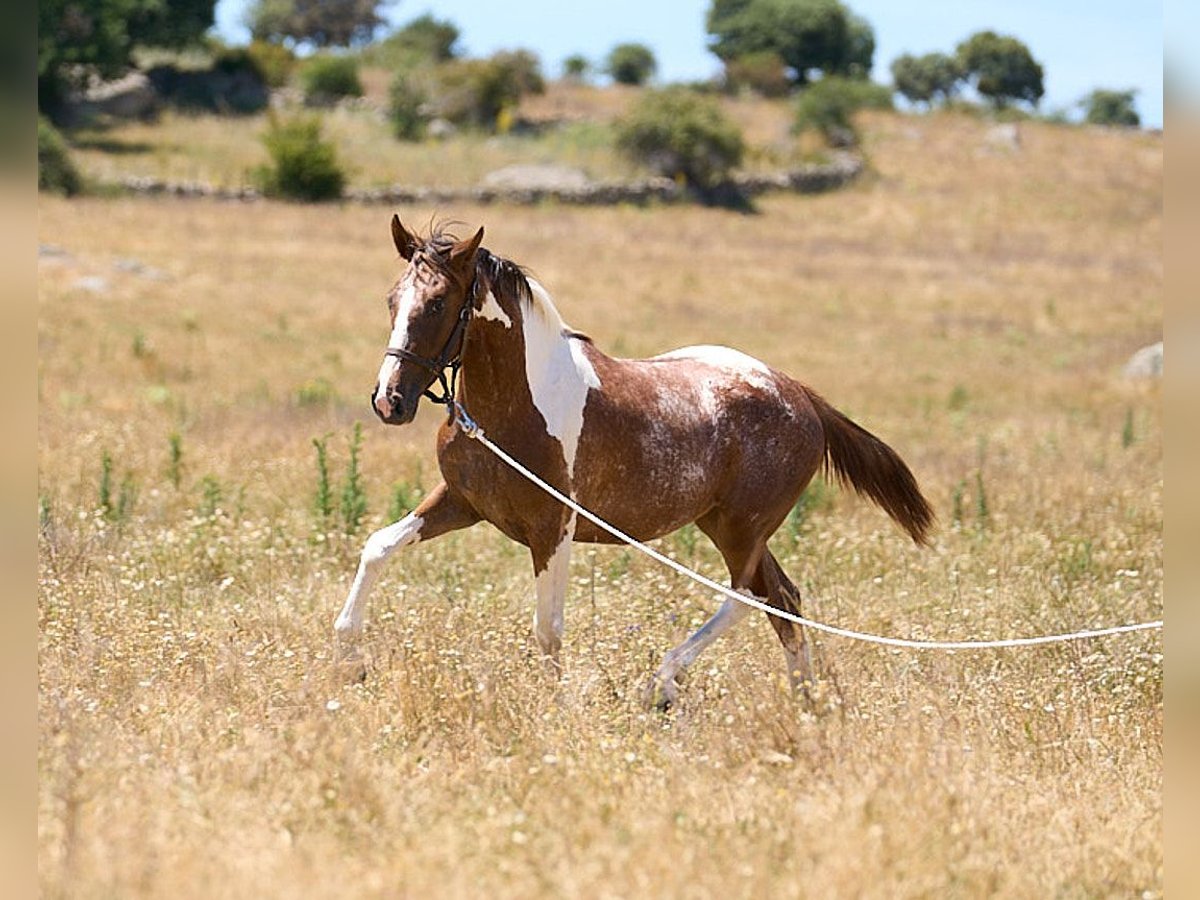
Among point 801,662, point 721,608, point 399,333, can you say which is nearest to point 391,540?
point 399,333

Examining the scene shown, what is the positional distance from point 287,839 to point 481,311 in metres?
2.71

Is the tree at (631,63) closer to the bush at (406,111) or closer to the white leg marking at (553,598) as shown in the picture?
the bush at (406,111)

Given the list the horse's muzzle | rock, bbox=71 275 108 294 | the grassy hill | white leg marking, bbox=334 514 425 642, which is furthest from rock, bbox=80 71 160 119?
the horse's muzzle

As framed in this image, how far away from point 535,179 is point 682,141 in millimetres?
6643

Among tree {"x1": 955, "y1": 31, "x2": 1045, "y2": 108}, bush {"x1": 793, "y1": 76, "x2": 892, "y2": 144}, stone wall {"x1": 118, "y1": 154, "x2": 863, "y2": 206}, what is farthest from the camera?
tree {"x1": 955, "y1": 31, "x2": 1045, "y2": 108}

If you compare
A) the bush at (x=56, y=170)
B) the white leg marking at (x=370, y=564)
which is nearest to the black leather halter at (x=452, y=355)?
the white leg marking at (x=370, y=564)

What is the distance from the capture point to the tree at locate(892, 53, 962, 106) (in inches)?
4771

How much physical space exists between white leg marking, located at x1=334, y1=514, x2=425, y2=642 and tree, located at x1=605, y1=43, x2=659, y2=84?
95.8 meters

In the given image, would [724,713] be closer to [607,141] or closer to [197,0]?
[607,141]

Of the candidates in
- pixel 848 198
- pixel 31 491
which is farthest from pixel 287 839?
pixel 848 198

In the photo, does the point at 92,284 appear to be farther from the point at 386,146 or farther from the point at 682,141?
the point at 682,141

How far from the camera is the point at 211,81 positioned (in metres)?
59.9

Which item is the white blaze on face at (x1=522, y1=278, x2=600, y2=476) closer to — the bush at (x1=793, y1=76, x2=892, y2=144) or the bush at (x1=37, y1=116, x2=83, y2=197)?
the bush at (x1=37, y1=116, x2=83, y2=197)

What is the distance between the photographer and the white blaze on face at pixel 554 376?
22.0ft
